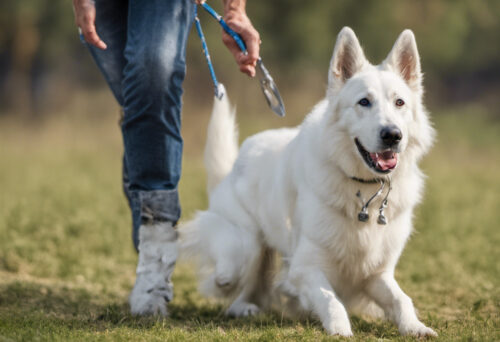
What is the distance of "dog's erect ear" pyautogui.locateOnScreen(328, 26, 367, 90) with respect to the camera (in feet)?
11.5

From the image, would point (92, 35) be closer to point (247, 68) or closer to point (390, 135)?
point (247, 68)

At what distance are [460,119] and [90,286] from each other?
2119cm

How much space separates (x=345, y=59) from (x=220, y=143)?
1.33 metres

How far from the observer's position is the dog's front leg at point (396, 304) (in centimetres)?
309

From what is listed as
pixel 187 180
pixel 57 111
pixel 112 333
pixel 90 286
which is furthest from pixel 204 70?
pixel 112 333

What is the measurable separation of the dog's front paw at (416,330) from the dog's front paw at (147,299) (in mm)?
1235

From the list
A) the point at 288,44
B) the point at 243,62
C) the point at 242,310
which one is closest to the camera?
the point at 243,62

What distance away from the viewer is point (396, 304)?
3.30m

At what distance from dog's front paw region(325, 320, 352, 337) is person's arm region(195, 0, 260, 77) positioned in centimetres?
135

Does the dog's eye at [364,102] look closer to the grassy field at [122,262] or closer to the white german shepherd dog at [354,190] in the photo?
the white german shepherd dog at [354,190]

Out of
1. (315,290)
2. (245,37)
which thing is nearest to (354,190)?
(315,290)

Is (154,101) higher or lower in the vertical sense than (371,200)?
higher

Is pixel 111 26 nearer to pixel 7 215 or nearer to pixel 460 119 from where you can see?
Answer: pixel 7 215

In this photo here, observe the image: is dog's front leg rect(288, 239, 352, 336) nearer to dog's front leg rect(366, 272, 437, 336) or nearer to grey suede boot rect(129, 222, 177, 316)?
dog's front leg rect(366, 272, 437, 336)
